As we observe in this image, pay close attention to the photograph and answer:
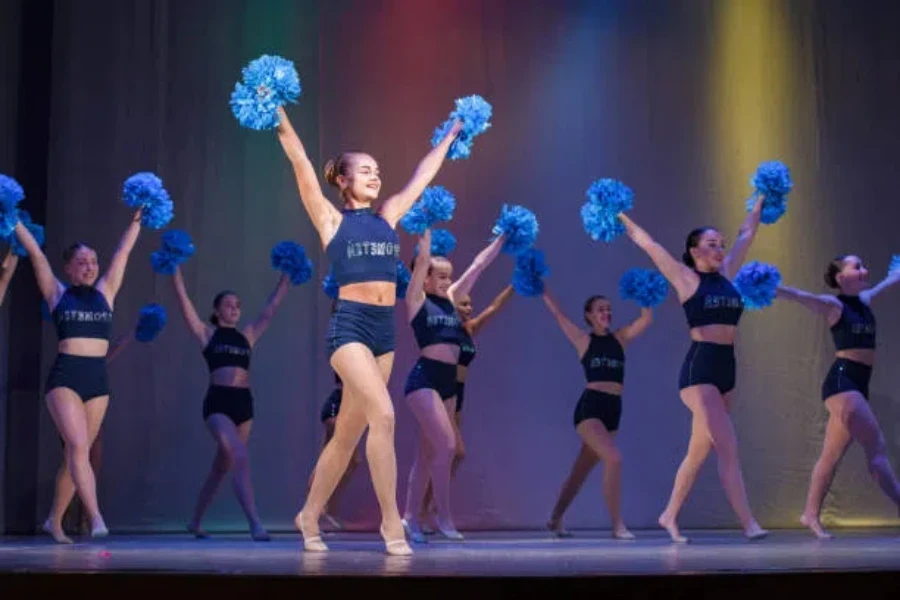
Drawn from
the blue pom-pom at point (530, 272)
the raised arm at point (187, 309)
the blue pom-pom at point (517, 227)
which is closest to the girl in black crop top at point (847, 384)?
the blue pom-pom at point (530, 272)

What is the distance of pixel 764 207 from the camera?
8.20 metres

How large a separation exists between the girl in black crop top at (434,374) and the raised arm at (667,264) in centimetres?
106

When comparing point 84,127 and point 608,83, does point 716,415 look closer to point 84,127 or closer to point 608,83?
point 608,83

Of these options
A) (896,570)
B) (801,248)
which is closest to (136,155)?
(801,248)

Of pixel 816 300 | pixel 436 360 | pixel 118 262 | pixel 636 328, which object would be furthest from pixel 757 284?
pixel 118 262

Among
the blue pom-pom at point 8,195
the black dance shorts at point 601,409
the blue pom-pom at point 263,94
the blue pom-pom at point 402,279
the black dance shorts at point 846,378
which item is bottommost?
Result: the black dance shorts at point 601,409

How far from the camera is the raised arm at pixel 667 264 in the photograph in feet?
25.6

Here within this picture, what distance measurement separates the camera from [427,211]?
7.80 m

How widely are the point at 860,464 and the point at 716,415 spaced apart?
3.67m

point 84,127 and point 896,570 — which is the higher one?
point 84,127

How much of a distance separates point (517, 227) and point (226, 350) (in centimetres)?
222

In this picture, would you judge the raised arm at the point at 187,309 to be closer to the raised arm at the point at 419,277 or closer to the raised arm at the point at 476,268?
the raised arm at the point at 419,277

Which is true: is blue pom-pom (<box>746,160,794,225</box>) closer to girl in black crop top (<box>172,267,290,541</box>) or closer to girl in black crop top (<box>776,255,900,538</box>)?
girl in black crop top (<box>776,255,900,538</box>)

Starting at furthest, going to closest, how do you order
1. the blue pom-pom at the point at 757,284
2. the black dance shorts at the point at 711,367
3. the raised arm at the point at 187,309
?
1. the raised arm at the point at 187,309
2. the blue pom-pom at the point at 757,284
3. the black dance shorts at the point at 711,367
